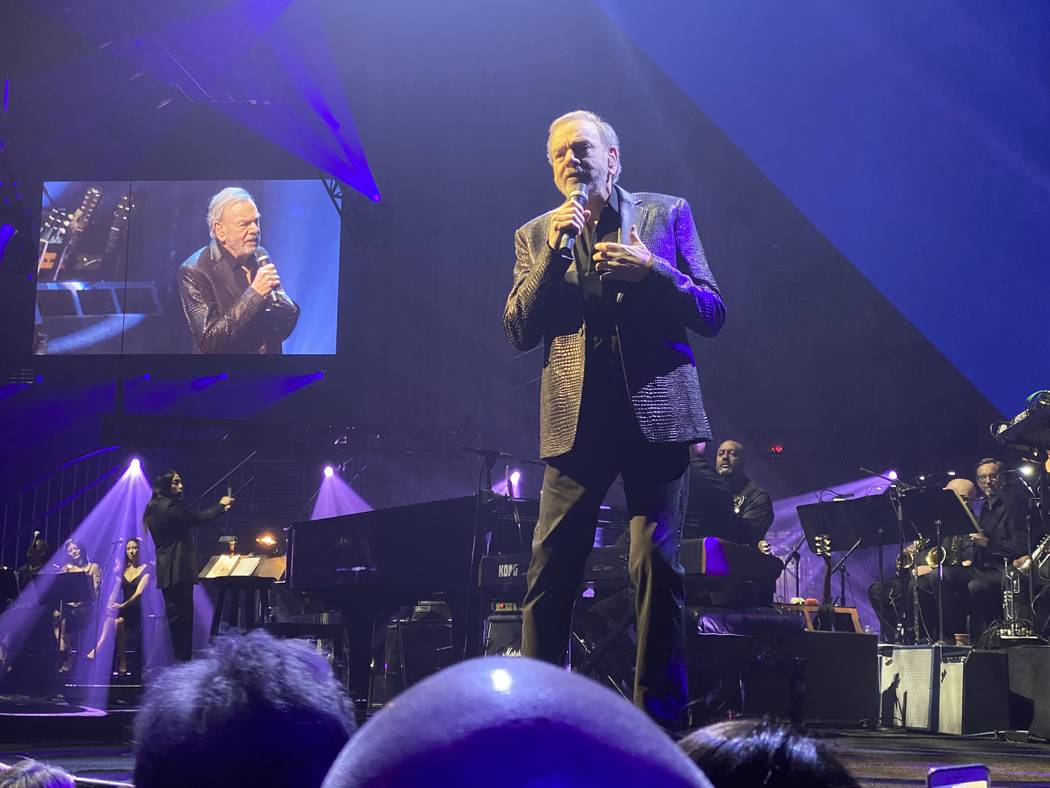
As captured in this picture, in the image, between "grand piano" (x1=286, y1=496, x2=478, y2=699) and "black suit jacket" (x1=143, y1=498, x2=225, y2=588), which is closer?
"grand piano" (x1=286, y1=496, x2=478, y2=699)

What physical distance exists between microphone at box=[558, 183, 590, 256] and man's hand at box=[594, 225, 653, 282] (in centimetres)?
9

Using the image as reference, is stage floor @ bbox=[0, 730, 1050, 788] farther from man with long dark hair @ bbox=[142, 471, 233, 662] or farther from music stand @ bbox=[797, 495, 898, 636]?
man with long dark hair @ bbox=[142, 471, 233, 662]

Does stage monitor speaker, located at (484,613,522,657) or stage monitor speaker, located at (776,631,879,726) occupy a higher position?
stage monitor speaker, located at (484,613,522,657)

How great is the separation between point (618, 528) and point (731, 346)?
500 inches

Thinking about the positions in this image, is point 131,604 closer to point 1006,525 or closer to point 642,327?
point 1006,525

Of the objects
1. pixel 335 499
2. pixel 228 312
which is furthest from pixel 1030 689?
pixel 335 499

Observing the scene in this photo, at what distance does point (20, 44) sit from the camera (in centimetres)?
1653

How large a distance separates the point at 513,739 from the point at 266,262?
15.8m

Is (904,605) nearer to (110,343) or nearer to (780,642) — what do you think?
(780,642)

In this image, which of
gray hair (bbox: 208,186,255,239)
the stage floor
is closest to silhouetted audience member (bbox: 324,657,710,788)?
the stage floor

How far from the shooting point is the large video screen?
627 inches

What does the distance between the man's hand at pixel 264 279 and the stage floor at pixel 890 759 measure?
453 inches

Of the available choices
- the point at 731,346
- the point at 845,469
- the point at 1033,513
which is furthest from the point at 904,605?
the point at 731,346

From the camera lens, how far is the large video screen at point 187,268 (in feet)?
52.2
